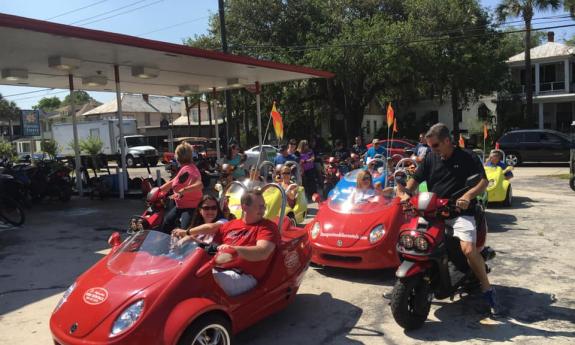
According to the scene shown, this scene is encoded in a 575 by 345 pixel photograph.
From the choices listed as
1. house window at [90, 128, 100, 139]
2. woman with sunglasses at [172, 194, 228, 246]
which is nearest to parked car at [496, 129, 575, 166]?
woman with sunglasses at [172, 194, 228, 246]

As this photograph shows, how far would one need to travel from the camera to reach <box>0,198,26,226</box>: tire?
1005 cm

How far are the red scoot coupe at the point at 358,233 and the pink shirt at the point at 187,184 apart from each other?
1557 mm

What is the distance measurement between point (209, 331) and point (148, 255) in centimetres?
78

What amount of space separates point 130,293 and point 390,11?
31565mm

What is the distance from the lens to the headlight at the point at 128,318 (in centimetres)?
323

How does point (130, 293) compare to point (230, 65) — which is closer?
point (130, 293)

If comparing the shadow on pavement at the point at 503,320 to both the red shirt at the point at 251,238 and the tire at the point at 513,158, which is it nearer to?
the red shirt at the point at 251,238

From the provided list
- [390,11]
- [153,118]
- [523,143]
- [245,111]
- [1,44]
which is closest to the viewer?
[1,44]

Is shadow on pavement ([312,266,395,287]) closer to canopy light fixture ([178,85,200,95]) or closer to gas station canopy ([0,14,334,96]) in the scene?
gas station canopy ([0,14,334,96])

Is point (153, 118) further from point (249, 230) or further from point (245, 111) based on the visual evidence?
point (249, 230)

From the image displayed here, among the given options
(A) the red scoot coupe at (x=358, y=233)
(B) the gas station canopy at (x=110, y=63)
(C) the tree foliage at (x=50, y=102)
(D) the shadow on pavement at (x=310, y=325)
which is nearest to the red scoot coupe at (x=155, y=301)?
(D) the shadow on pavement at (x=310, y=325)

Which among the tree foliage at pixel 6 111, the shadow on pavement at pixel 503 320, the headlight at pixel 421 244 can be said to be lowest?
the shadow on pavement at pixel 503 320

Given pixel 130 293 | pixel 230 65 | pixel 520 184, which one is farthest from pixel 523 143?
pixel 130 293

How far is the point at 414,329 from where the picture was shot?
4.41m
